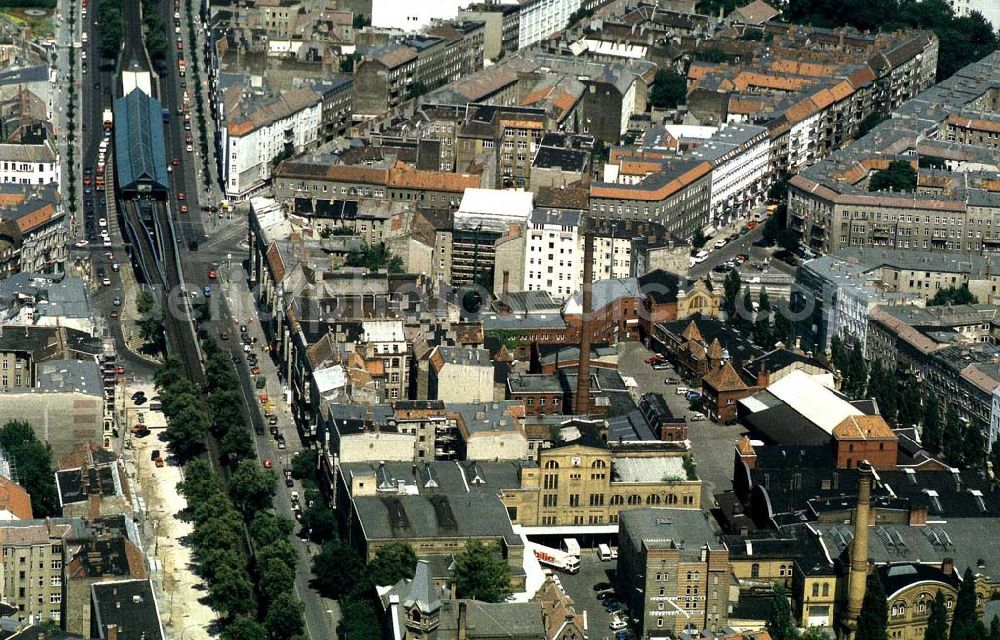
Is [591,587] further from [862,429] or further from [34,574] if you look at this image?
[34,574]

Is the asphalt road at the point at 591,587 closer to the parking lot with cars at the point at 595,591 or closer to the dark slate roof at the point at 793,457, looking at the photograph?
Answer: the parking lot with cars at the point at 595,591

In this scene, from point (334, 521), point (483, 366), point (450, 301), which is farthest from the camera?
point (450, 301)

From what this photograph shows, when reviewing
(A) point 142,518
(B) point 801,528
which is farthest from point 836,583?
(A) point 142,518

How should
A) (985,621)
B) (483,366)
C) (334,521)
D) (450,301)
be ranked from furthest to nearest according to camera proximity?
1. (450,301)
2. (483,366)
3. (334,521)
4. (985,621)

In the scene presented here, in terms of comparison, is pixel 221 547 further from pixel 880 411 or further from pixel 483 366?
pixel 880 411

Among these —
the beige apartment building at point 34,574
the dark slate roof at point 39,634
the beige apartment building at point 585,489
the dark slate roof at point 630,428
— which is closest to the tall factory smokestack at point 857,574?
the beige apartment building at point 585,489

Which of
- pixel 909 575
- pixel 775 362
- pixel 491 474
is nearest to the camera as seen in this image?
pixel 909 575

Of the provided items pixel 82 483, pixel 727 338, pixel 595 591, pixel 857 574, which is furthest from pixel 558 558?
pixel 727 338

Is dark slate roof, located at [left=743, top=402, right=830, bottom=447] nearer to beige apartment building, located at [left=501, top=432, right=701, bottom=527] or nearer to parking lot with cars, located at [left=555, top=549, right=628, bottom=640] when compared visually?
beige apartment building, located at [left=501, top=432, right=701, bottom=527]

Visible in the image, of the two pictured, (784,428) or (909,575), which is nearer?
(909,575)
